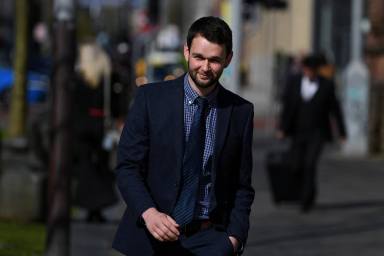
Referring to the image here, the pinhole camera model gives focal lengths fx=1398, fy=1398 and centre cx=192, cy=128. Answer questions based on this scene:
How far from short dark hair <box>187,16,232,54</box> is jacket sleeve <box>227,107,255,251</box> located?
1.25 feet

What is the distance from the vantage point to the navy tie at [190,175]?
5.36 meters

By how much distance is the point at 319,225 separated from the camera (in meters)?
13.6

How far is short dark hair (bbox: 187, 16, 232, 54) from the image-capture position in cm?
527

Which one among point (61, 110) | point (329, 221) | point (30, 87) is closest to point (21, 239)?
point (61, 110)

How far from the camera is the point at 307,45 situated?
46.8 metres

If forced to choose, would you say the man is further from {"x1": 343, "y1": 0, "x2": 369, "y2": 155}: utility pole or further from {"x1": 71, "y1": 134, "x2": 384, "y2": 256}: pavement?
{"x1": 343, "y1": 0, "x2": 369, "y2": 155}: utility pole

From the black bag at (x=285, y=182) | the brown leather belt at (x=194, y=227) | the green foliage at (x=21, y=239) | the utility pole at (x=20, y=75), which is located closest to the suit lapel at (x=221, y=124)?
the brown leather belt at (x=194, y=227)

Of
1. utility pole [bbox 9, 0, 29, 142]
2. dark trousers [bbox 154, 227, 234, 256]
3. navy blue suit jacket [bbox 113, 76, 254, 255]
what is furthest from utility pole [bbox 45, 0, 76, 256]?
utility pole [bbox 9, 0, 29, 142]

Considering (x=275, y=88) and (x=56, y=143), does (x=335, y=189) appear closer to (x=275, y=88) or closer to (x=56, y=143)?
(x=56, y=143)

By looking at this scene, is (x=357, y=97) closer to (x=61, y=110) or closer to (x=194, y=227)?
(x=61, y=110)

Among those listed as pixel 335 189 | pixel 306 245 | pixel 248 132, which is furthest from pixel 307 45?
pixel 248 132

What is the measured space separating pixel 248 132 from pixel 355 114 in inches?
778

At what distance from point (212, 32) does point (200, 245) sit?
32.5 inches

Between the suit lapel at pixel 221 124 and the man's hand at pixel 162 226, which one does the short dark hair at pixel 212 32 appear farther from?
the man's hand at pixel 162 226
